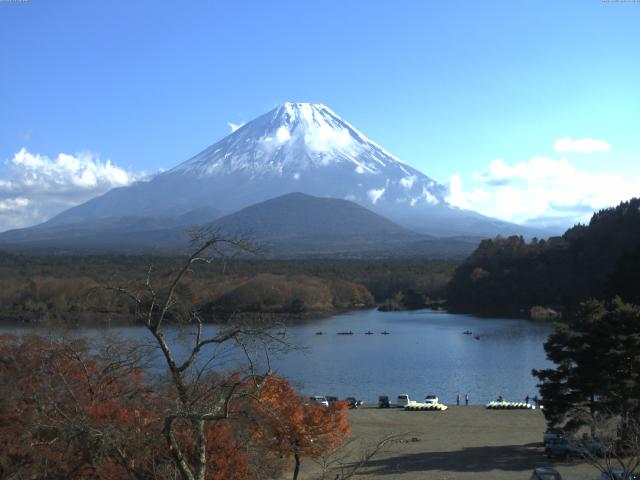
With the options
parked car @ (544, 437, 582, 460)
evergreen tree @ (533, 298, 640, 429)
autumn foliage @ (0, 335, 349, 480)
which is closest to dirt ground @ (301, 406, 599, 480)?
parked car @ (544, 437, 582, 460)

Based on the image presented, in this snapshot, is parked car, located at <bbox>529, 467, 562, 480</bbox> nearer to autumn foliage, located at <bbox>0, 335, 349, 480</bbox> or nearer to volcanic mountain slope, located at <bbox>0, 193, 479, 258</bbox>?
autumn foliage, located at <bbox>0, 335, 349, 480</bbox>

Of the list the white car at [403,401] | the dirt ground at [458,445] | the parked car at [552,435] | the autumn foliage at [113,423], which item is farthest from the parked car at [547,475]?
the white car at [403,401]

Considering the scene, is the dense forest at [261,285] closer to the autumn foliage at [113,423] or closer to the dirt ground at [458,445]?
the dirt ground at [458,445]

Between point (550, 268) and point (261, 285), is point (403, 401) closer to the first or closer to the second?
point (261, 285)

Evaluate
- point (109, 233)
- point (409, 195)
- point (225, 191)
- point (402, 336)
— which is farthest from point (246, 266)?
point (409, 195)

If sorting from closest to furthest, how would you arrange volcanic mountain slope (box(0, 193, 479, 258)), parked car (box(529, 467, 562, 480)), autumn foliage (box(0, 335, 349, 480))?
autumn foliage (box(0, 335, 349, 480)) → parked car (box(529, 467, 562, 480)) → volcanic mountain slope (box(0, 193, 479, 258))
